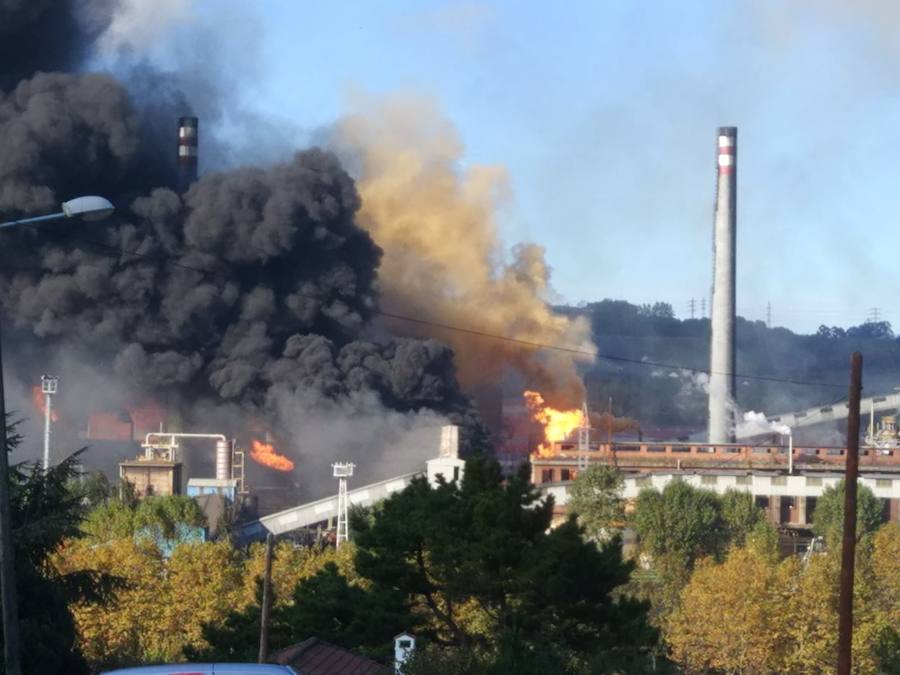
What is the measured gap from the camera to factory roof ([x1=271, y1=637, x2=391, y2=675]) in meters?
20.5

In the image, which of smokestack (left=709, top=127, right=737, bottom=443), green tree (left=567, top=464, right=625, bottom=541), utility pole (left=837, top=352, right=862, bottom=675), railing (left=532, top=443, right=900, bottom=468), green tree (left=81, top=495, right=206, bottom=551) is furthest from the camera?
smokestack (left=709, top=127, right=737, bottom=443)

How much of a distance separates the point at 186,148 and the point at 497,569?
54.6m

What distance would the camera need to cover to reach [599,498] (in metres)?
59.3

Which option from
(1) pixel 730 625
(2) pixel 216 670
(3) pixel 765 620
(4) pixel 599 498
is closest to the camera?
(2) pixel 216 670

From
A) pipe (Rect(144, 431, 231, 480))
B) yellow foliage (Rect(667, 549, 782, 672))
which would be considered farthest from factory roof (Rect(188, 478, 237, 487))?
yellow foliage (Rect(667, 549, 782, 672))

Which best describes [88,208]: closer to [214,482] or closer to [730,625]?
[730,625]

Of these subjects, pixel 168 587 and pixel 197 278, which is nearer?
pixel 168 587

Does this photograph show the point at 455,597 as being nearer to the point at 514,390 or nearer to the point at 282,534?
the point at 282,534

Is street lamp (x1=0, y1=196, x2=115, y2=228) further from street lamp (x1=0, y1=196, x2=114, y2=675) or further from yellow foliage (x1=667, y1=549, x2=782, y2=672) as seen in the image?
yellow foliage (x1=667, y1=549, x2=782, y2=672)

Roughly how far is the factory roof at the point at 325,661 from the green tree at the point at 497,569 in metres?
4.92

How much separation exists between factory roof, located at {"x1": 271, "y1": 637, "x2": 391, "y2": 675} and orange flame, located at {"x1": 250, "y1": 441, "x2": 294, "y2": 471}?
51564mm

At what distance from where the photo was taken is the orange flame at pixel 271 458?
74.1m

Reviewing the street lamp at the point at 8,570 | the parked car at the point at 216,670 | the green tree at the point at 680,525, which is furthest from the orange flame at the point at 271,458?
the parked car at the point at 216,670

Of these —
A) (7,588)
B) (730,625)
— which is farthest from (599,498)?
(7,588)
